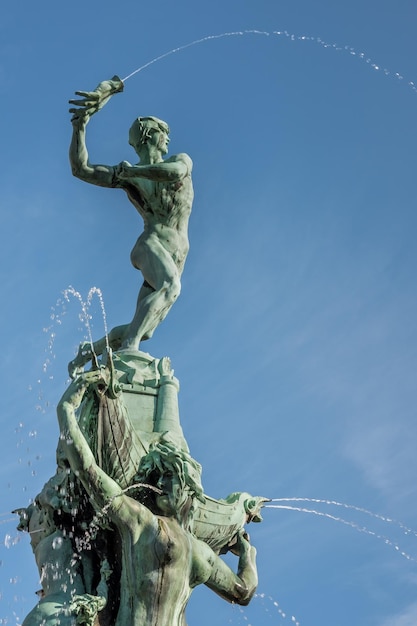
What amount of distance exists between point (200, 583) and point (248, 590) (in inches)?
31.3

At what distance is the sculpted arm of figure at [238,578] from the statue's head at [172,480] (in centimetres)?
69

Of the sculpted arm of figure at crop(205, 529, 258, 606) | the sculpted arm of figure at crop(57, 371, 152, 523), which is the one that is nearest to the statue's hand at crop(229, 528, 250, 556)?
the sculpted arm of figure at crop(205, 529, 258, 606)

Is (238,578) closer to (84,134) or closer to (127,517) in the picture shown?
(127,517)

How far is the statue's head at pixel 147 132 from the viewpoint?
1280 centimetres

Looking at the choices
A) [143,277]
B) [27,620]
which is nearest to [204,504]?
[27,620]

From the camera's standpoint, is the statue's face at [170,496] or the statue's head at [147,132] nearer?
the statue's face at [170,496]

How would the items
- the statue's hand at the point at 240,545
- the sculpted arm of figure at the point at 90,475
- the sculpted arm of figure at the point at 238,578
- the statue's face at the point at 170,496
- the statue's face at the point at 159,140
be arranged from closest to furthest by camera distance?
the sculpted arm of figure at the point at 90,475
the statue's face at the point at 170,496
the sculpted arm of figure at the point at 238,578
the statue's hand at the point at 240,545
the statue's face at the point at 159,140

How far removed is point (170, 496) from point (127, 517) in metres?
0.44

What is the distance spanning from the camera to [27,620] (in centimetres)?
873

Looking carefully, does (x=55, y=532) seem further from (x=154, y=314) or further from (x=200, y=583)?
(x=154, y=314)

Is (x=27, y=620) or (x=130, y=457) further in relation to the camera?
(x=130, y=457)

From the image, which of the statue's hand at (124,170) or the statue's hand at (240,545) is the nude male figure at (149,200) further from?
the statue's hand at (240,545)

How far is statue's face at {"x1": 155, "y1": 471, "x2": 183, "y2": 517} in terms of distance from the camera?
9375mm

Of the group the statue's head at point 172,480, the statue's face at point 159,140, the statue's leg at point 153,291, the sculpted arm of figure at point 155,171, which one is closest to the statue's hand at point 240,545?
the statue's head at point 172,480
